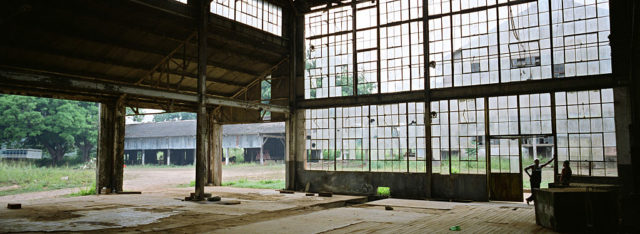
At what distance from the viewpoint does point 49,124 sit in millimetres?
33031

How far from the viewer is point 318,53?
17219mm

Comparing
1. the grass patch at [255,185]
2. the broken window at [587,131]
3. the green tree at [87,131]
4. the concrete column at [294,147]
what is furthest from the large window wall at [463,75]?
the green tree at [87,131]

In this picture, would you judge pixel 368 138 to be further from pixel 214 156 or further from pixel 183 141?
pixel 183 141

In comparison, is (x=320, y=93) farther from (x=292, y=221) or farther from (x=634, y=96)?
(x=634, y=96)

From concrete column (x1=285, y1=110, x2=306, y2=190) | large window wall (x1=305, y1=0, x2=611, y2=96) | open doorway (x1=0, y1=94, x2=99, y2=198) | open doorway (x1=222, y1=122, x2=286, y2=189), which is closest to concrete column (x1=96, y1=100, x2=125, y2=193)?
concrete column (x1=285, y1=110, x2=306, y2=190)

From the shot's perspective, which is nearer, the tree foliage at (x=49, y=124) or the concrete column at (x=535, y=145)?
the concrete column at (x=535, y=145)

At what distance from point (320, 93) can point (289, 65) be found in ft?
5.97

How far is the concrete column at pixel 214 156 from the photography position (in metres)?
19.4

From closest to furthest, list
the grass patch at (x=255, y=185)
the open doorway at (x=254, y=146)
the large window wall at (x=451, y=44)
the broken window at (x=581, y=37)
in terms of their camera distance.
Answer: the broken window at (x=581, y=37) < the large window wall at (x=451, y=44) < the grass patch at (x=255, y=185) < the open doorway at (x=254, y=146)

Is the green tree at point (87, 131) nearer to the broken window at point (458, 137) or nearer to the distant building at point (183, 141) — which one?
the distant building at point (183, 141)

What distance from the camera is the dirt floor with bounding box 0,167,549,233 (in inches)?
324

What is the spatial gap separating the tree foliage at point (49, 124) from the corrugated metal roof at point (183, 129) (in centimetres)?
540

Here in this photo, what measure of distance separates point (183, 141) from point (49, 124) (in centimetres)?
1067

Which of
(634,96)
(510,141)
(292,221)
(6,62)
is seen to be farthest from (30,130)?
(634,96)
